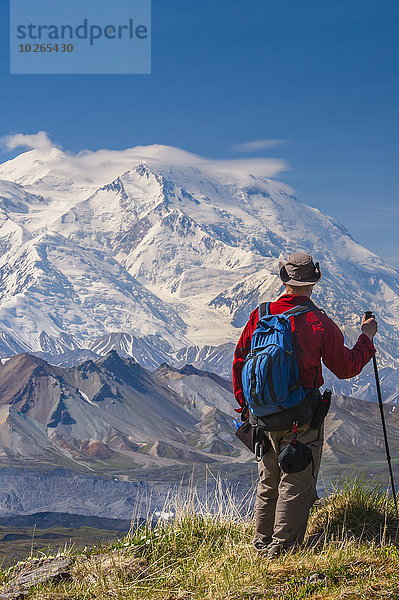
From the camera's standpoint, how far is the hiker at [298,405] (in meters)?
8.45

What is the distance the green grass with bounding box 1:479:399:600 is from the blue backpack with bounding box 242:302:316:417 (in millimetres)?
1703

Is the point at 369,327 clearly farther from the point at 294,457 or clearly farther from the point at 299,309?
the point at 294,457

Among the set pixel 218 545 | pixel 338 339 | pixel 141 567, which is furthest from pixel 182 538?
pixel 338 339

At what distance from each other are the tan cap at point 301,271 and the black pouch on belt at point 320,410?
1368 millimetres

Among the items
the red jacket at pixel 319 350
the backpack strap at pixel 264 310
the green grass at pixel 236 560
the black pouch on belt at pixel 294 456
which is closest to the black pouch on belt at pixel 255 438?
the black pouch on belt at pixel 294 456

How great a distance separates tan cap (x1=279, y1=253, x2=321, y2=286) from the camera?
889 cm

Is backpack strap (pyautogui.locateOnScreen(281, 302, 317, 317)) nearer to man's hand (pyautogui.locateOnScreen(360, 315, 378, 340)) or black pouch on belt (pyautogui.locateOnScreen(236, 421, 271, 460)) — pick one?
man's hand (pyautogui.locateOnScreen(360, 315, 378, 340))

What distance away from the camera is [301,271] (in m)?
8.91

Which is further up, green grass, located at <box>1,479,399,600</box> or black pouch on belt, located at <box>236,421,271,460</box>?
black pouch on belt, located at <box>236,421,271,460</box>

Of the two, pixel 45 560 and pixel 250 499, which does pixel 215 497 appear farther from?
pixel 45 560

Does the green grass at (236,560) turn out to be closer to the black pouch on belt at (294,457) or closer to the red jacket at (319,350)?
the black pouch on belt at (294,457)

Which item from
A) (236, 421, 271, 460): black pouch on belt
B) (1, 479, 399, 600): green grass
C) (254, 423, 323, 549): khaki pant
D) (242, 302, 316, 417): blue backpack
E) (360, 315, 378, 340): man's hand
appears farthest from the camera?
(360, 315, 378, 340): man's hand

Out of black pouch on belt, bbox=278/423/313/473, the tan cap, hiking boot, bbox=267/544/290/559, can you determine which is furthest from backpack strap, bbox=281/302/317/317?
hiking boot, bbox=267/544/290/559

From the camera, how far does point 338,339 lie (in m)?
8.58
